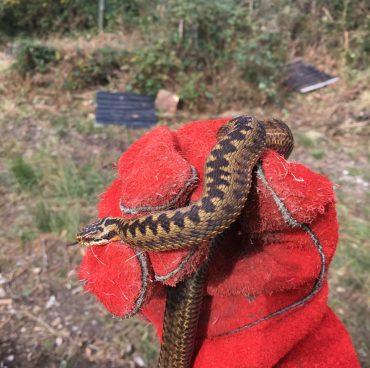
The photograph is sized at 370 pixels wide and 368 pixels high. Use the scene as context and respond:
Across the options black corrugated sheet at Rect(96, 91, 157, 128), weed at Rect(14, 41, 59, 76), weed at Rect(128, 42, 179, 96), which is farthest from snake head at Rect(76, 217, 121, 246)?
weed at Rect(14, 41, 59, 76)

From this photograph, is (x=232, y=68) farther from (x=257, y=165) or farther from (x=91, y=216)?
(x=257, y=165)

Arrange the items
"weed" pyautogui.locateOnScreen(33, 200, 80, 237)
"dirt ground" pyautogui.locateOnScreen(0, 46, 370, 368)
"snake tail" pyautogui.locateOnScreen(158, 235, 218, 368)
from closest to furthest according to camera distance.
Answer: "snake tail" pyautogui.locateOnScreen(158, 235, 218, 368) < "dirt ground" pyautogui.locateOnScreen(0, 46, 370, 368) < "weed" pyautogui.locateOnScreen(33, 200, 80, 237)

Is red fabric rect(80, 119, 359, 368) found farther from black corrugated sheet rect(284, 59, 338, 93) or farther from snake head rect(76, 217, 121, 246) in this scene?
black corrugated sheet rect(284, 59, 338, 93)

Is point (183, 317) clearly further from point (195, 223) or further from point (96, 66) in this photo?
point (96, 66)

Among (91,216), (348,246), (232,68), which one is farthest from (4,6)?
(348,246)

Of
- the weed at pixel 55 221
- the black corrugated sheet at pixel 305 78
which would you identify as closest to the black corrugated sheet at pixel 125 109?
the weed at pixel 55 221

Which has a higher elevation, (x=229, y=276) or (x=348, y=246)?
(x=229, y=276)

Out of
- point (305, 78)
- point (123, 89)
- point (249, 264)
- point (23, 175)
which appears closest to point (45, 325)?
point (23, 175)
